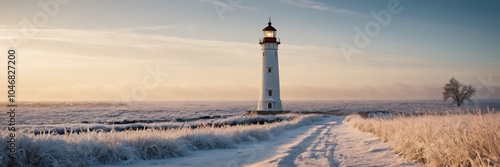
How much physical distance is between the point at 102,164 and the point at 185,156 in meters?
2.14

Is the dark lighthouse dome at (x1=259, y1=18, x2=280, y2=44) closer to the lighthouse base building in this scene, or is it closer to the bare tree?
the lighthouse base building

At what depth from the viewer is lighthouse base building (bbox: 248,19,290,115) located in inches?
1849

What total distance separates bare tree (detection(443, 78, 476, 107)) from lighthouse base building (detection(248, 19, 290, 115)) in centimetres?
3004

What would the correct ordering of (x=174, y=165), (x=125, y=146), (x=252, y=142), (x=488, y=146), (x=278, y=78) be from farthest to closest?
1. (x=278, y=78)
2. (x=252, y=142)
3. (x=125, y=146)
4. (x=174, y=165)
5. (x=488, y=146)

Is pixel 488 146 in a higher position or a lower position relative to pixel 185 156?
higher

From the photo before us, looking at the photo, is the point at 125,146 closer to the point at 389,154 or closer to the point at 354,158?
A: the point at 354,158

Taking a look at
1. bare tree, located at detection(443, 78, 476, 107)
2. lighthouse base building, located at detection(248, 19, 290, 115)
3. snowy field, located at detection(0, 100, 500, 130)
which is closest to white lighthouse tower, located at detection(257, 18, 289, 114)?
lighthouse base building, located at detection(248, 19, 290, 115)

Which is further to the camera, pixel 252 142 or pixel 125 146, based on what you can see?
pixel 252 142

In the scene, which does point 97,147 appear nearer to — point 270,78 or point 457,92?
point 270,78

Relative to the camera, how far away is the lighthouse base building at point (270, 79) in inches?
1849

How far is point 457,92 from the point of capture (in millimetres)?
59906

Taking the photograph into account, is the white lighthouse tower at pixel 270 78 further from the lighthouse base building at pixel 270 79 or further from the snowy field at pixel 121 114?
the snowy field at pixel 121 114

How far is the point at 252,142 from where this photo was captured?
45.0 ft

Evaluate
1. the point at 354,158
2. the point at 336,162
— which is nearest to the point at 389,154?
the point at 354,158
